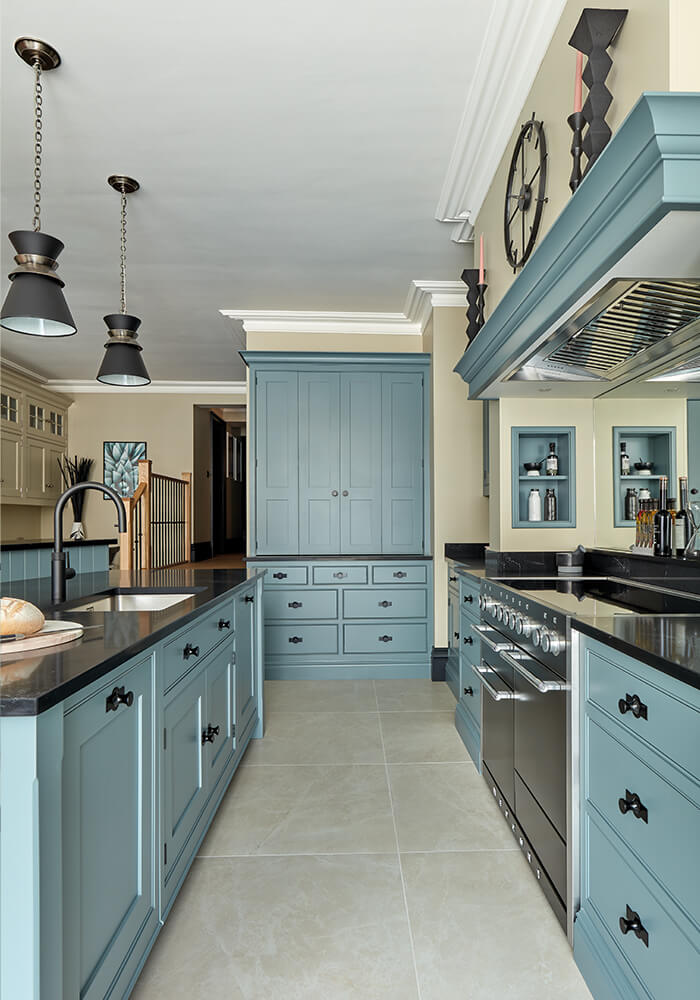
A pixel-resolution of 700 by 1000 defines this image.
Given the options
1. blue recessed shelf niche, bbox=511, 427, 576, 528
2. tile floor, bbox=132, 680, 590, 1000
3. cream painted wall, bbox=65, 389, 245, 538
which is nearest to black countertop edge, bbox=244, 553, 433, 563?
blue recessed shelf niche, bbox=511, 427, 576, 528

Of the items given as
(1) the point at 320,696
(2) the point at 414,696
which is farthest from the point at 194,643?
(2) the point at 414,696

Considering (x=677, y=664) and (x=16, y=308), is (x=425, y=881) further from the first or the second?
(x=16, y=308)

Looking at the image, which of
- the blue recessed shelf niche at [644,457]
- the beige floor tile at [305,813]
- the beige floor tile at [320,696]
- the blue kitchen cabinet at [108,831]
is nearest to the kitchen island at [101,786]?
the blue kitchen cabinet at [108,831]

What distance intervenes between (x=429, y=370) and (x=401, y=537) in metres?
1.34

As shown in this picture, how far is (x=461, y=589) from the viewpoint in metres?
3.58

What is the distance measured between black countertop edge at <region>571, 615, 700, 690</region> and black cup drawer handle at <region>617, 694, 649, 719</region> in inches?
3.6

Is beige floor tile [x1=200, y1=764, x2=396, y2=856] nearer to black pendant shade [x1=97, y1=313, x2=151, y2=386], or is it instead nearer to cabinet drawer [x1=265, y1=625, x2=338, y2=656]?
cabinet drawer [x1=265, y1=625, x2=338, y2=656]

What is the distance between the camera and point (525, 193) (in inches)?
97.8

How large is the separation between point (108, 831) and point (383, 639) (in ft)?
11.7

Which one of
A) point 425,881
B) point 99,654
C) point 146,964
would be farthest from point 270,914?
point 99,654

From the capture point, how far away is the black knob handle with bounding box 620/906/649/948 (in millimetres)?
1308

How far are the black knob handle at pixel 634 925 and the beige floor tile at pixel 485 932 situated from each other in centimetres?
33

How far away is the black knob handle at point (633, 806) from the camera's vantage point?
133 centimetres

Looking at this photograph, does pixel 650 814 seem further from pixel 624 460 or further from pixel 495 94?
pixel 495 94
